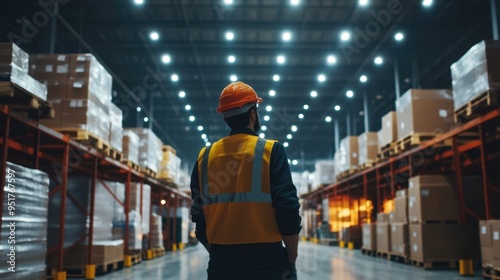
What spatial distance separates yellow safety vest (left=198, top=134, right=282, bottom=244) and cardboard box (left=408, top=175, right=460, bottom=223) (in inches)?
327

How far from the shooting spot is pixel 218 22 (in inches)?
541

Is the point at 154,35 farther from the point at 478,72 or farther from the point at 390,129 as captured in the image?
the point at 478,72

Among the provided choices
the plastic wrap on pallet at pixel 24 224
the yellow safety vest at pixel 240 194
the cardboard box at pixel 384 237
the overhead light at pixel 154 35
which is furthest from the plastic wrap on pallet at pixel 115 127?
the yellow safety vest at pixel 240 194

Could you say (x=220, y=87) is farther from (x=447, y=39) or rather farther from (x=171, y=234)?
(x=447, y=39)

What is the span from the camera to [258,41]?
1533 cm

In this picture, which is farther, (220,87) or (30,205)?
(220,87)

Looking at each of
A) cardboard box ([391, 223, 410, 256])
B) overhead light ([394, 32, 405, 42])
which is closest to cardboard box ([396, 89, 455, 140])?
cardboard box ([391, 223, 410, 256])

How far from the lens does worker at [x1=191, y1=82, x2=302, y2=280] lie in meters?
1.96

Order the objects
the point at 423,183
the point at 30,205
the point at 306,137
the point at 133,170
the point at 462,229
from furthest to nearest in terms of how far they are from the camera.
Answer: the point at 306,137, the point at 133,170, the point at 423,183, the point at 462,229, the point at 30,205

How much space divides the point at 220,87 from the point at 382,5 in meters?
8.69

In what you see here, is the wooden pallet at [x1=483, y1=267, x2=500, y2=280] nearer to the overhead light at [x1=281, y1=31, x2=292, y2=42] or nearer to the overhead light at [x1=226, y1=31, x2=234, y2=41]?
the overhead light at [x1=281, y1=31, x2=292, y2=42]

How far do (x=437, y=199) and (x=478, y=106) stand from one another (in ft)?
9.40

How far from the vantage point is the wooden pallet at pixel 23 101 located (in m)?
5.43

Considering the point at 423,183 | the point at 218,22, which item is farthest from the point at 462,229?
the point at 218,22
